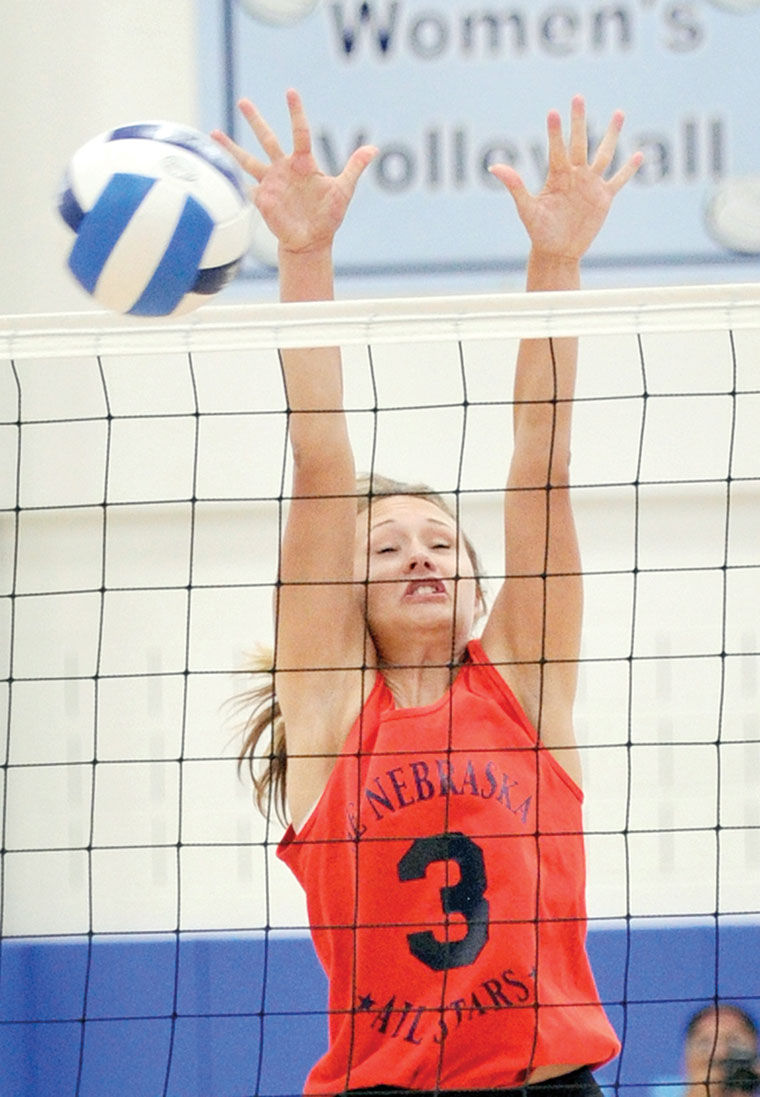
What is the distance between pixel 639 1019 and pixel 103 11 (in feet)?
11.0

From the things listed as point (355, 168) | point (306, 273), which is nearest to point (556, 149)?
point (355, 168)

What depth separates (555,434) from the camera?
8.16ft

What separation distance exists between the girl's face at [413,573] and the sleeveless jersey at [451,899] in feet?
0.34

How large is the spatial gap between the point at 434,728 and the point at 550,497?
0.44 metres

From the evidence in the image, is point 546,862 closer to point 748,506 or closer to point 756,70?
point 748,506

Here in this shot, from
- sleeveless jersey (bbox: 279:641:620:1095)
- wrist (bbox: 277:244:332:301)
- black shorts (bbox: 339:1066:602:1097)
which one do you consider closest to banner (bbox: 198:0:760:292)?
wrist (bbox: 277:244:332:301)

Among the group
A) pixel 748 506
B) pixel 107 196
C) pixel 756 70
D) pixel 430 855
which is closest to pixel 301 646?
pixel 430 855

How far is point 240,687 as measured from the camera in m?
4.57

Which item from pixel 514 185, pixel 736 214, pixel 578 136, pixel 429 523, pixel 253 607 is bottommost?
pixel 429 523

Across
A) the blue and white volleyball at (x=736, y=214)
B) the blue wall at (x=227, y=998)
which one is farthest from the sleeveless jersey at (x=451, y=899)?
the blue and white volleyball at (x=736, y=214)

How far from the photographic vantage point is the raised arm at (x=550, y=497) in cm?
249

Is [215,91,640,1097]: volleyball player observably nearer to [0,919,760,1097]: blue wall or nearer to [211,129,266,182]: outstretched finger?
[211,129,266,182]: outstretched finger

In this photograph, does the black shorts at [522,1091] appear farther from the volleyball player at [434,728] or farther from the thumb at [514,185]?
the thumb at [514,185]

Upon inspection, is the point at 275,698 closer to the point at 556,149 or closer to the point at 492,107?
the point at 556,149
